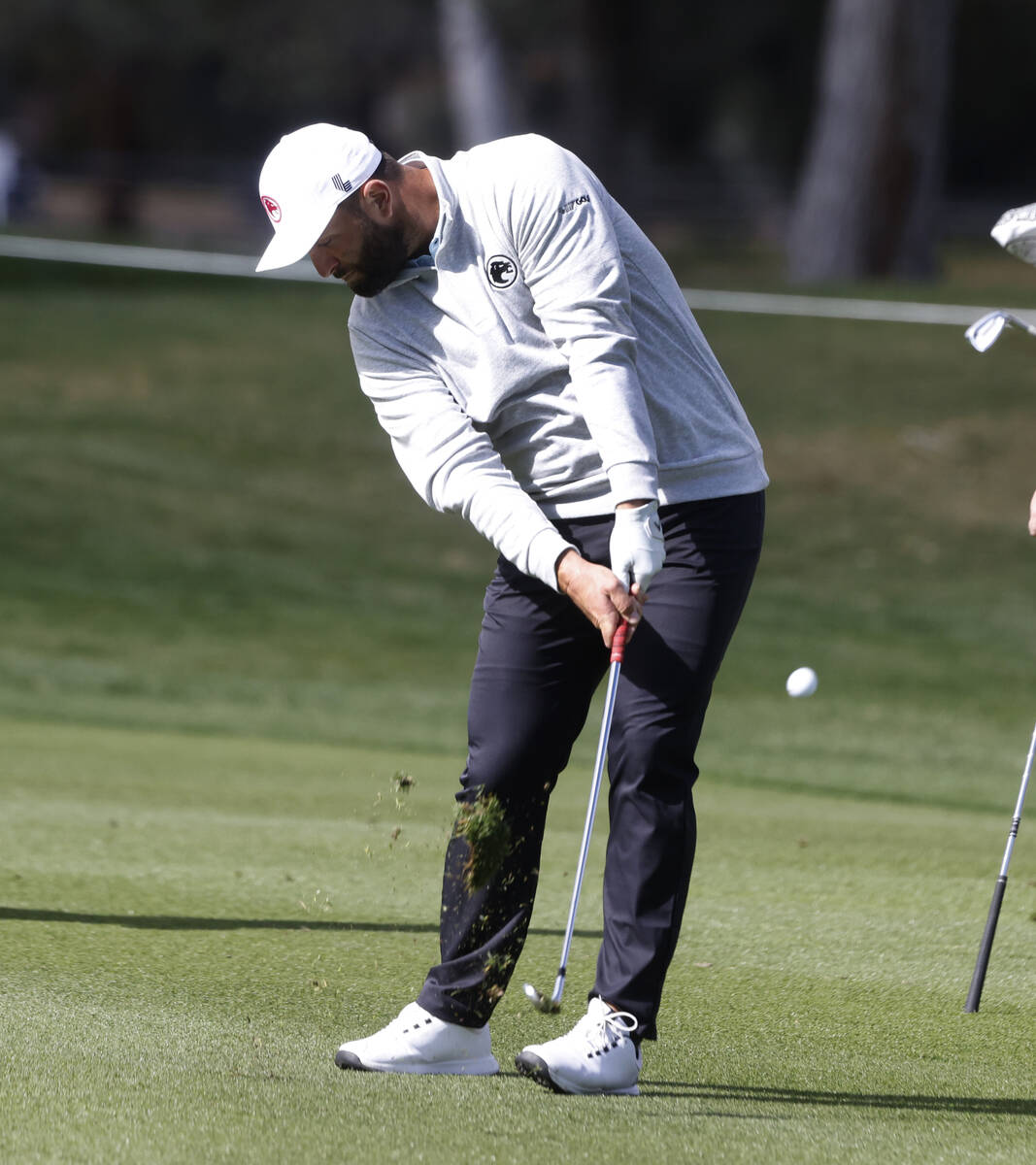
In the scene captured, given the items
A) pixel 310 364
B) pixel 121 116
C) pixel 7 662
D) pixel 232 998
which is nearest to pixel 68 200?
pixel 121 116

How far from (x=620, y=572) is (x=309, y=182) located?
969mm

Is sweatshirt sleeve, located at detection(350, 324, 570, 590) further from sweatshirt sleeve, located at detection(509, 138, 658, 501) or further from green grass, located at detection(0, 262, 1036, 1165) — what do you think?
green grass, located at detection(0, 262, 1036, 1165)

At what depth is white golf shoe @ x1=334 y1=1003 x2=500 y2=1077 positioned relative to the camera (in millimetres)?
3879

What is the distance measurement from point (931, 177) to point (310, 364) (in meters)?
8.60

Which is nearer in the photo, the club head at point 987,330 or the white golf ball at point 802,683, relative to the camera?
the club head at point 987,330

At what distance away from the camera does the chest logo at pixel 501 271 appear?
3.82m

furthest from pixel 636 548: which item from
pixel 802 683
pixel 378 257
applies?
pixel 802 683

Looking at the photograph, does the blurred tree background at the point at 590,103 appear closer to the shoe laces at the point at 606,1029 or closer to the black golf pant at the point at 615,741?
the black golf pant at the point at 615,741

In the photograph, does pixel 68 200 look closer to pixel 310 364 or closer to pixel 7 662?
pixel 310 364

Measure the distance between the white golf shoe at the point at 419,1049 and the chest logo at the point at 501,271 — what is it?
4.82 feet

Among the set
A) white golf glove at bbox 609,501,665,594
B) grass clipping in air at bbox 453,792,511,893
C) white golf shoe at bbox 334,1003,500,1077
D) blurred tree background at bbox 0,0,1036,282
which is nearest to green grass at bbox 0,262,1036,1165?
white golf shoe at bbox 334,1003,500,1077

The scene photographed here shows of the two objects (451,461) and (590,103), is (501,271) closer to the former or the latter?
(451,461)

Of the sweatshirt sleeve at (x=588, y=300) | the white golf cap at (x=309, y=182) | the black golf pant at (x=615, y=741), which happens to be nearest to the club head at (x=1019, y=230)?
the black golf pant at (x=615, y=741)

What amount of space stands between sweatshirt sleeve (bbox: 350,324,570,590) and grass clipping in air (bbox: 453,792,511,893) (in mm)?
489
